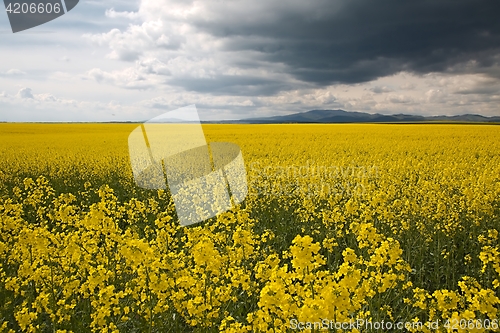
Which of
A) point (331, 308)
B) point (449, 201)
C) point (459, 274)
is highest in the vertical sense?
point (331, 308)

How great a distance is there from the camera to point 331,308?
253 cm

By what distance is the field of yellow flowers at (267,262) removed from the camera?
2.93 meters

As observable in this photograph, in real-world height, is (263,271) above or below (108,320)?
above

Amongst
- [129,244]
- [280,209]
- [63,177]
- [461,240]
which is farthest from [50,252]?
[63,177]

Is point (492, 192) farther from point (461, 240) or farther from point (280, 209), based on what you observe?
point (280, 209)

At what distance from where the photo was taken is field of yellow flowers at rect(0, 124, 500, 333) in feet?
9.60

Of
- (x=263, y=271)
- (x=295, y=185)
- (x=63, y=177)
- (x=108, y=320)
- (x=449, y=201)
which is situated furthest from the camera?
(x=63, y=177)

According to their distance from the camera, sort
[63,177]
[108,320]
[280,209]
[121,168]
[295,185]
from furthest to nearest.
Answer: [121,168], [63,177], [295,185], [280,209], [108,320]

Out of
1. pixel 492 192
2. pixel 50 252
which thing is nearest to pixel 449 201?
pixel 492 192

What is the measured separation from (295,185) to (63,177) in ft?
28.8

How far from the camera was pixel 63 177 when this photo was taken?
12.9 metres

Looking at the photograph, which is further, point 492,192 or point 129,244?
point 492,192

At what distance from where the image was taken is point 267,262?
3676 millimetres

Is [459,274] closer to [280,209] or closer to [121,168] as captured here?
[280,209]
